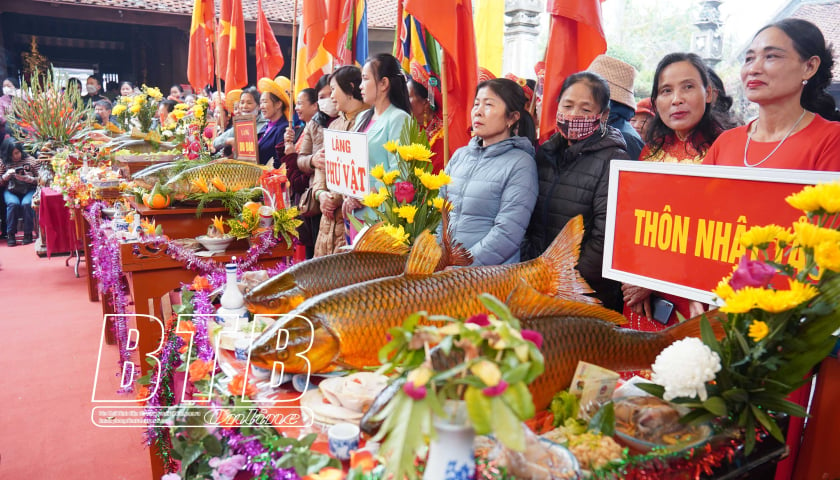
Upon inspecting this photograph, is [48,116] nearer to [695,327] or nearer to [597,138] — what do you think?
[597,138]

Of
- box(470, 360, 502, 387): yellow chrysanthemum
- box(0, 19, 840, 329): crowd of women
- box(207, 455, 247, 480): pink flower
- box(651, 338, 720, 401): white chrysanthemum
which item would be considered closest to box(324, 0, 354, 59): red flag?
box(0, 19, 840, 329): crowd of women

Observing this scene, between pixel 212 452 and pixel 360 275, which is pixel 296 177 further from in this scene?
pixel 212 452

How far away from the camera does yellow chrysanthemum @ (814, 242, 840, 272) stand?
0.89 meters

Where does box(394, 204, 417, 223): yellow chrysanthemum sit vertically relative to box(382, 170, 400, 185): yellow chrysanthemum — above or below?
below

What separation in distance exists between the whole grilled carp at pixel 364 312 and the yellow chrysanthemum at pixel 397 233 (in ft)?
0.96

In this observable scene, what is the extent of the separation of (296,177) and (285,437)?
3186 millimetres

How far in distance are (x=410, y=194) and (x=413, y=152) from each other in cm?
14

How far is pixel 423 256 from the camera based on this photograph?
4.46 ft

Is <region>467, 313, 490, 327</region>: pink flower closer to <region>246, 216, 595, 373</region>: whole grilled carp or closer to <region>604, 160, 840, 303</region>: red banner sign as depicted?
<region>246, 216, 595, 373</region>: whole grilled carp

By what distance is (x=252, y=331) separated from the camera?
147 cm

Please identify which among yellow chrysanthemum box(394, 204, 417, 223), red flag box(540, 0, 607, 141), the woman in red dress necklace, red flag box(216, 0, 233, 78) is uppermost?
red flag box(216, 0, 233, 78)

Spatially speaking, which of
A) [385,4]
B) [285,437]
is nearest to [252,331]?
[285,437]

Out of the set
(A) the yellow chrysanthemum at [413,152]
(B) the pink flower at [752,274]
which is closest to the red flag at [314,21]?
(A) the yellow chrysanthemum at [413,152]

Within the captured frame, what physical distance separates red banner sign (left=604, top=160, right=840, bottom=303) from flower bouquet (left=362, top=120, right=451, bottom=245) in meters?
0.60
